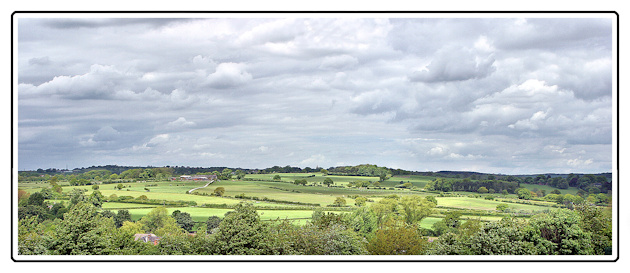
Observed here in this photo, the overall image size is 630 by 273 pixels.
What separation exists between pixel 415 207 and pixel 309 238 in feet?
16.6

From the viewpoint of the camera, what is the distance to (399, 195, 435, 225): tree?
18.6 metres

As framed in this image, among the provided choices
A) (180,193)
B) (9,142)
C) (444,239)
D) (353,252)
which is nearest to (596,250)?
(444,239)

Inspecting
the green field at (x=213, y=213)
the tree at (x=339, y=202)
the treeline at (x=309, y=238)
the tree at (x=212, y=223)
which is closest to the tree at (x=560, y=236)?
the treeline at (x=309, y=238)

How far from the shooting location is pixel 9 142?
12242 mm

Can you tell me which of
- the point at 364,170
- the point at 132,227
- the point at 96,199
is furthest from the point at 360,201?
the point at 96,199

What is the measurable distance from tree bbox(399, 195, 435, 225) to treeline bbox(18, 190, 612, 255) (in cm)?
194

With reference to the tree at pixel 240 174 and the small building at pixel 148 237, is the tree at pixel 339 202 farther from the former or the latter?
the small building at pixel 148 237

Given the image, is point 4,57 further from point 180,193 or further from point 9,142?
point 180,193

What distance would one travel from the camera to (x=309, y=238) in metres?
15.3

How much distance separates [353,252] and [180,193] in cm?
672

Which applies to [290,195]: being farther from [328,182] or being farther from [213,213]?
[213,213]

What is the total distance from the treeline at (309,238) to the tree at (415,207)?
1940mm

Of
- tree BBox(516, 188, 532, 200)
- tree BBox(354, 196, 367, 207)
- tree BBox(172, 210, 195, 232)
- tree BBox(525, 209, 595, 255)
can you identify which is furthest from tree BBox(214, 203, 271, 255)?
tree BBox(516, 188, 532, 200)

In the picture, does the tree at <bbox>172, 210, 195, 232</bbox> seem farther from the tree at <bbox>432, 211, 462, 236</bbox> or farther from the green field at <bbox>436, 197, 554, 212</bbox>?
the green field at <bbox>436, 197, 554, 212</bbox>
